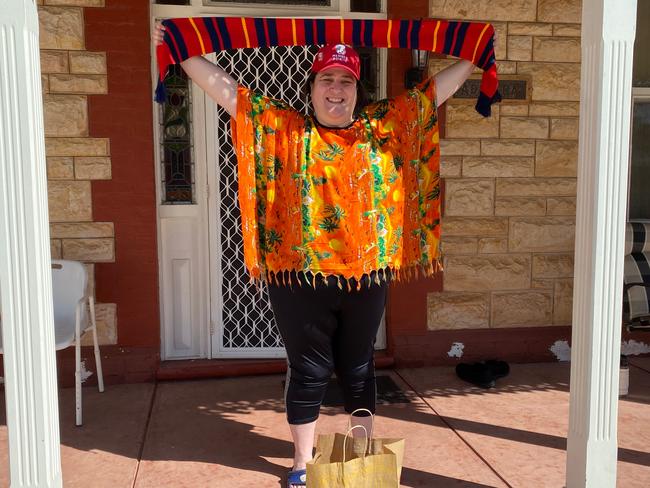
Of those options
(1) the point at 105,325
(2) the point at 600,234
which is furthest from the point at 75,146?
(2) the point at 600,234

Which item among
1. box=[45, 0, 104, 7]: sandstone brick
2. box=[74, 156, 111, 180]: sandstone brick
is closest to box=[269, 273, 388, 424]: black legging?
box=[74, 156, 111, 180]: sandstone brick

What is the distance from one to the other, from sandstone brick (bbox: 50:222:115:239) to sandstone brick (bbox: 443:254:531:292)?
7.25ft

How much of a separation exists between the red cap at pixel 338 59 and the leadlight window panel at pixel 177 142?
183 centimetres

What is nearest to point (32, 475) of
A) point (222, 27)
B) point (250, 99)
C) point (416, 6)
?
point (250, 99)

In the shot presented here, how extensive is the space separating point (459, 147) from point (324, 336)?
212 centimetres

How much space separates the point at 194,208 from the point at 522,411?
7.78ft

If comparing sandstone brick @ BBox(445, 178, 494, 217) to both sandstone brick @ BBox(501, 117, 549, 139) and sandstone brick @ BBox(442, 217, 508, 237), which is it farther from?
sandstone brick @ BBox(501, 117, 549, 139)

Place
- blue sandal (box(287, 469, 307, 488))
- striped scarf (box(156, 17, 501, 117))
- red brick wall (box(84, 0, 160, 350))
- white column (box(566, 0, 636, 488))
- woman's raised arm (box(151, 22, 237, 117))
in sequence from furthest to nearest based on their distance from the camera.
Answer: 1. red brick wall (box(84, 0, 160, 350))
2. blue sandal (box(287, 469, 307, 488))
3. striped scarf (box(156, 17, 501, 117))
4. woman's raised arm (box(151, 22, 237, 117))
5. white column (box(566, 0, 636, 488))

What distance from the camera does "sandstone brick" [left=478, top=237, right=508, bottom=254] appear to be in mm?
4262

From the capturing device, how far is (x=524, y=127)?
4.21 meters

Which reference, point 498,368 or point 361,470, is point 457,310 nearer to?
point 498,368

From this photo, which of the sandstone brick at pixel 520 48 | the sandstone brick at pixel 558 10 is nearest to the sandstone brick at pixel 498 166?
the sandstone brick at pixel 520 48

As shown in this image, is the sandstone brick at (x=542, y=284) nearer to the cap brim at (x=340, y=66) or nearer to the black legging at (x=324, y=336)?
the black legging at (x=324, y=336)

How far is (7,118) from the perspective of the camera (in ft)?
6.31
